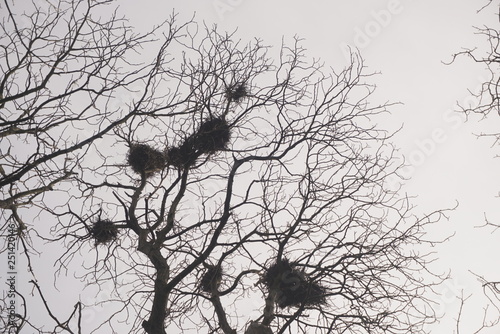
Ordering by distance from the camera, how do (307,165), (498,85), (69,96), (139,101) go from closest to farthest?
(498,85) < (69,96) < (139,101) < (307,165)

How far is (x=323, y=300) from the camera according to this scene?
4.98 m

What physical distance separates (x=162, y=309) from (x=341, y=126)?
2.50m

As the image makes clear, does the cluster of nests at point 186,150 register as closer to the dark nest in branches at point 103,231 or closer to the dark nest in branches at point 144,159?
the dark nest in branches at point 144,159

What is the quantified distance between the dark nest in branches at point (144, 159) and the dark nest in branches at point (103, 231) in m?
0.71

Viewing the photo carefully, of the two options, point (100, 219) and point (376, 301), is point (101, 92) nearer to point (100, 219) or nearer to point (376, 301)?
point (100, 219)

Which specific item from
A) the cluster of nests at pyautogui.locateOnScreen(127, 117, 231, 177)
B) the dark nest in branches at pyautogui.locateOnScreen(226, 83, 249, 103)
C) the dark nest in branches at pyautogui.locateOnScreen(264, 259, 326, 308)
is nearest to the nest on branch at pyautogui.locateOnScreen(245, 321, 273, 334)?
the dark nest in branches at pyautogui.locateOnScreen(264, 259, 326, 308)

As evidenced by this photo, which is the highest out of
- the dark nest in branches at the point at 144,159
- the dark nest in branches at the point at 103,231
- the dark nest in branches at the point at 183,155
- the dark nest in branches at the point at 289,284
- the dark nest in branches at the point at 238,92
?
the dark nest in branches at the point at 238,92

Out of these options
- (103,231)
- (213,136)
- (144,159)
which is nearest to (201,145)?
(213,136)

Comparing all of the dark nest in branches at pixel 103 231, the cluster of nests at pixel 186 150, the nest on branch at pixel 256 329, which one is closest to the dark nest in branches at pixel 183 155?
the cluster of nests at pixel 186 150

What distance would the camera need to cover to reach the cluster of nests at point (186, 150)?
545cm

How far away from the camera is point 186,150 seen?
218 inches

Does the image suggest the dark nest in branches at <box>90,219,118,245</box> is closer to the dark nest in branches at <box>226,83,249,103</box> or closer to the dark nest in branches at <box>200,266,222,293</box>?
the dark nest in branches at <box>200,266,222,293</box>

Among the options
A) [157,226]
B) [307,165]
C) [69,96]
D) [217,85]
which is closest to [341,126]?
[307,165]

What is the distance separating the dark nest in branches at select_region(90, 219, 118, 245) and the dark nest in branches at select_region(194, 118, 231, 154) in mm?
1270
